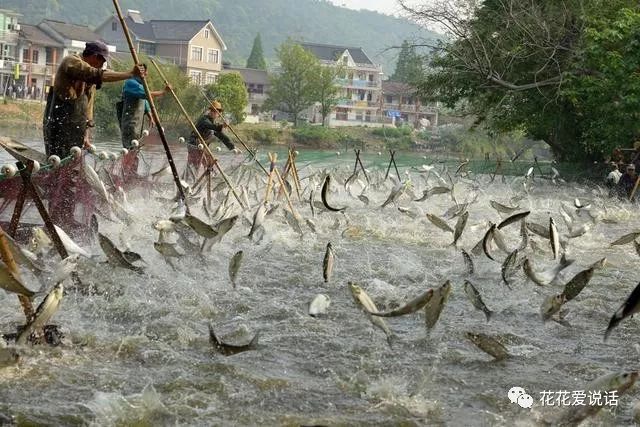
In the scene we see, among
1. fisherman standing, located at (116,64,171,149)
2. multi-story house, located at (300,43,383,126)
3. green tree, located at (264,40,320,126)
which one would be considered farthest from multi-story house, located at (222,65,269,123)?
fisherman standing, located at (116,64,171,149)

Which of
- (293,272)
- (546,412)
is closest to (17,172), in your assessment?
(546,412)

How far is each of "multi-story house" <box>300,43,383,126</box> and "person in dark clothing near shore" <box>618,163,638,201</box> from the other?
3199 inches

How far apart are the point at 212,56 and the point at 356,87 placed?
25.1m

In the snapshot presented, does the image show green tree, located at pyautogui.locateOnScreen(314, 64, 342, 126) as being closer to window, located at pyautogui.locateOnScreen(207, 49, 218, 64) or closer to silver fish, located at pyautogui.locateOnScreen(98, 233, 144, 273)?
window, located at pyautogui.locateOnScreen(207, 49, 218, 64)

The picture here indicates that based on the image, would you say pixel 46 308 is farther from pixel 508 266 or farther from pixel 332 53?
pixel 332 53

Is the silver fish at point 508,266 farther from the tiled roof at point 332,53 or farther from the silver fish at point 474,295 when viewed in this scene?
the tiled roof at point 332,53

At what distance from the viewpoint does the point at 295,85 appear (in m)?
84.8

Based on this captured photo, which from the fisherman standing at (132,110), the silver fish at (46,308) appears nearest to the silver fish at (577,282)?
the silver fish at (46,308)

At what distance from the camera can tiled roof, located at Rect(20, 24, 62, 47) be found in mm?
71113

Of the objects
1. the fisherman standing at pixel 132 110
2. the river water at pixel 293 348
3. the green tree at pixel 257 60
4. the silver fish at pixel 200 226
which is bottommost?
the river water at pixel 293 348

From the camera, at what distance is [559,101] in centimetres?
Answer: 2950

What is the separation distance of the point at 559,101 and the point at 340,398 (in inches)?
1010

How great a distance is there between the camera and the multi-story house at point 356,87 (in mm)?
107062

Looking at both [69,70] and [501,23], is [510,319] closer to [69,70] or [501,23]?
[69,70]
